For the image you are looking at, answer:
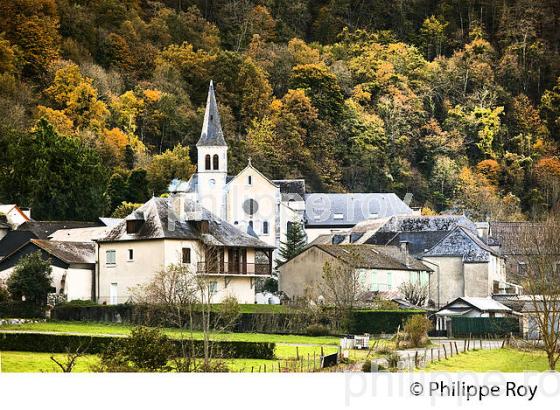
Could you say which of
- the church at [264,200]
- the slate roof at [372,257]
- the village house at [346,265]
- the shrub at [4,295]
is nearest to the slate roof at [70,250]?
the shrub at [4,295]

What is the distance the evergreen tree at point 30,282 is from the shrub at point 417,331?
11384 mm

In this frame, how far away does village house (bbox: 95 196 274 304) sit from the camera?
1964 inches


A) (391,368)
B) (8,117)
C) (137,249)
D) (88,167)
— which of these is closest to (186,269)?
(137,249)

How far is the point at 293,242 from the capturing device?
70.9 metres

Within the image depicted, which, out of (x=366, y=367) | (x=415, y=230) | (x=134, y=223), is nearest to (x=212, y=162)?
(x=415, y=230)

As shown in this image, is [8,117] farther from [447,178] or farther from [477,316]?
[477,316]

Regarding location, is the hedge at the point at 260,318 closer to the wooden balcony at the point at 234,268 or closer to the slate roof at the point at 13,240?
the wooden balcony at the point at 234,268

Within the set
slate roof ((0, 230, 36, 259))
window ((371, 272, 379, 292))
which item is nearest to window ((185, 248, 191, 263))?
slate roof ((0, 230, 36, 259))

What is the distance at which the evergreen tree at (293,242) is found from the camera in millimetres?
68625

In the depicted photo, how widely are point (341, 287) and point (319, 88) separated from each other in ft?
125

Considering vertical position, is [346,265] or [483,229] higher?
[483,229]

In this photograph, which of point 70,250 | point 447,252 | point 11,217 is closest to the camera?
point 70,250

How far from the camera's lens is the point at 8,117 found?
236 ft

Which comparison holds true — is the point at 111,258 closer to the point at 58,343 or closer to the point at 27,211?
the point at 27,211
